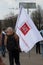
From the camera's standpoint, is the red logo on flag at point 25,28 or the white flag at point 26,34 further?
the red logo on flag at point 25,28

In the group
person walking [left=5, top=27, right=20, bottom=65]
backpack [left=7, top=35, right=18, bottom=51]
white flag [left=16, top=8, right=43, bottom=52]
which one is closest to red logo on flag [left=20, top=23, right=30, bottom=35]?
white flag [left=16, top=8, right=43, bottom=52]

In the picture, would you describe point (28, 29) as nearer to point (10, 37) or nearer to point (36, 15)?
point (10, 37)

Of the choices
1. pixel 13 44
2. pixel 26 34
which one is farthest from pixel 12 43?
pixel 26 34

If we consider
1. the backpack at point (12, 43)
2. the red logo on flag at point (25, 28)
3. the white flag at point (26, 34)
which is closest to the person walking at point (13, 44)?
the backpack at point (12, 43)

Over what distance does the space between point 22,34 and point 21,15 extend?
0.78m

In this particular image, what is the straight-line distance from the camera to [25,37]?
38.2 feet

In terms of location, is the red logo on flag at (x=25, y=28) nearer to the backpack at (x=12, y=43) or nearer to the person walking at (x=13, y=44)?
the person walking at (x=13, y=44)

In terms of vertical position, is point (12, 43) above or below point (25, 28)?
below

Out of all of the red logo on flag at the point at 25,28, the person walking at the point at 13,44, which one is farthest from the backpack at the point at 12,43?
the red logo on flag at the point at 25,28

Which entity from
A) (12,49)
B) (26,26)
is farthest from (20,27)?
(12,49)

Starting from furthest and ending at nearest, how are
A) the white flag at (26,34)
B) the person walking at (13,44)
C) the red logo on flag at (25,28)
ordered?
the red logo on flag at (25,28) → the white flag at (26,34) → the person walking at (13,44)

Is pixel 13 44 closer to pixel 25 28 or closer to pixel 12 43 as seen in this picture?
pixel 12 43

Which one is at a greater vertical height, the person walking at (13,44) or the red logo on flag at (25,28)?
the red logo on flag at (25,28)

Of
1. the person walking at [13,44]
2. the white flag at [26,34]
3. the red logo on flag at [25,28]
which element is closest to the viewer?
the person walking at [13,44]
